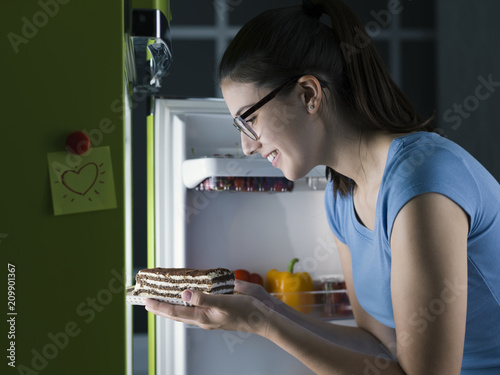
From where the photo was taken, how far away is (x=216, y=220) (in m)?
1.77

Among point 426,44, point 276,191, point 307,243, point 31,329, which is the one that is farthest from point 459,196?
point 426,44

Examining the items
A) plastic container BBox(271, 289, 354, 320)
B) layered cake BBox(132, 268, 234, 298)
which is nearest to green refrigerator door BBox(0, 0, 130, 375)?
layered cake BBox(132, 268, 234, 298)

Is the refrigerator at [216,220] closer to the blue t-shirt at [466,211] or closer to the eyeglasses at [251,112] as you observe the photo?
the eyeglasses at [251,112]

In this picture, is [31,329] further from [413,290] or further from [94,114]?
[413,290]

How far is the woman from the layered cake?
0.13m

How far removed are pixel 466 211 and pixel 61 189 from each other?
0.66 meters

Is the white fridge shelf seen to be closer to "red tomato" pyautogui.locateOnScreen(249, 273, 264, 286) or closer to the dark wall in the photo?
"red tomato" pyautogui.locateOnScreen(249, 273, 264, 286)

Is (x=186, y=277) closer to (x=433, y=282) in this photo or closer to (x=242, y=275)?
(x=242, y=275)

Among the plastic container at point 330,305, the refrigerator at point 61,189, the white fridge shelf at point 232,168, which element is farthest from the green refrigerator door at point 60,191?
the plastic container at point 330,305

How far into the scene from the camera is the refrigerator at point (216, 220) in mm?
1647

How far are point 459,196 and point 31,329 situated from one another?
72 centimetres

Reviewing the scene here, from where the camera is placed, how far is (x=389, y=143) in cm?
108

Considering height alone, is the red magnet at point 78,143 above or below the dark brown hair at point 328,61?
below

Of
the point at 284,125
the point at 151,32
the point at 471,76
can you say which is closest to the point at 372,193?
the point at 284,125
